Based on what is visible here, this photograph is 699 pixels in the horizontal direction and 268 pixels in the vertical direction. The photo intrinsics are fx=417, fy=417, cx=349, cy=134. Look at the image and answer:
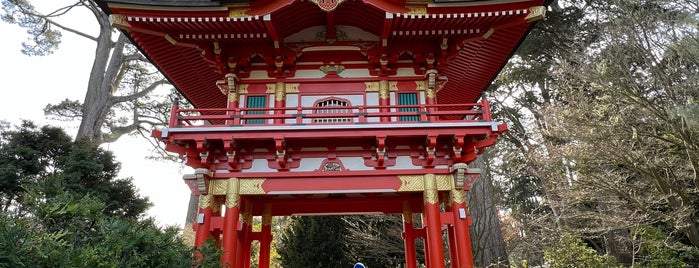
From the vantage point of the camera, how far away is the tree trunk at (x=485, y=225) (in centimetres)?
1243

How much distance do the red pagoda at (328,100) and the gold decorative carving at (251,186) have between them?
30 mm

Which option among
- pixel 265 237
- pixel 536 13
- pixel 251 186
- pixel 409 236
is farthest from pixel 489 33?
pixel 265 237

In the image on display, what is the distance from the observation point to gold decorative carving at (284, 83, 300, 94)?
32.4 feet

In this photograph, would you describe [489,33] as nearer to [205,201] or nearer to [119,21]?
[205,201]

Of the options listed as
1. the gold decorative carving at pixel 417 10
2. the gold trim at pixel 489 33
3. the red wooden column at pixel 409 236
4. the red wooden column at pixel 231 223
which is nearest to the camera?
the red wooden column at pixel 231 223

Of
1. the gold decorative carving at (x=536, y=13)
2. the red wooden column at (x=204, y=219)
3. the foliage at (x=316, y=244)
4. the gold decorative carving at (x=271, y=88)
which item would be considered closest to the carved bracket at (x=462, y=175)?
the gold decorative carving at (x=536, y=13)

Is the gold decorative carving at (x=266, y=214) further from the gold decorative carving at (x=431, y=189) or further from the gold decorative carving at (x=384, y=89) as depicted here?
the gold decorative carving at (x=431, y=189)

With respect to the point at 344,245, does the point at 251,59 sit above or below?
above

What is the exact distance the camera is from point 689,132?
988 cm

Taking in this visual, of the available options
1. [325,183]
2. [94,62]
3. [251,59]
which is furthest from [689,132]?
[94,62]

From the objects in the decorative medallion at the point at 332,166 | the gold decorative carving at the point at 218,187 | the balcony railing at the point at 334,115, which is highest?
the balcony railing at the point at 334,115

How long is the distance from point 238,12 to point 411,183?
16.5ft

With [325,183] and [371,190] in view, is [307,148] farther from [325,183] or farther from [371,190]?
[371,190]

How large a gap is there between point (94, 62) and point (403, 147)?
16915 millimetres
